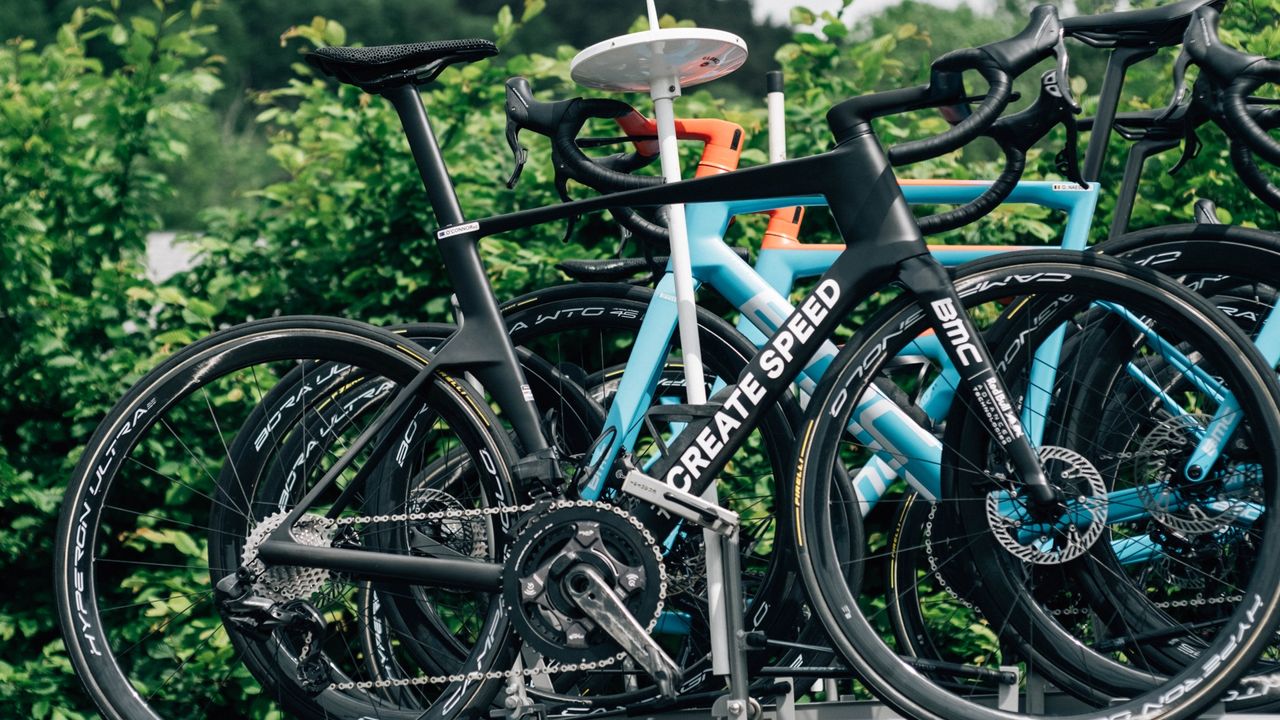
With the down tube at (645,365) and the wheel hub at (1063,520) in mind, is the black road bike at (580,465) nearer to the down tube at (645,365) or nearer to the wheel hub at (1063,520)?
the wheel hub at (1063,520)

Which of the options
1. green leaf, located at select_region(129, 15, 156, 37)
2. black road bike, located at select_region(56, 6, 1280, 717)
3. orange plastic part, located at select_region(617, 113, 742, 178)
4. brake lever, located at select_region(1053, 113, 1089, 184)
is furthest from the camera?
green leaf, located at select_region(129, 15, 156, 37)

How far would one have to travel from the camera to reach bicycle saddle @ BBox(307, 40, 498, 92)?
284 centimetres

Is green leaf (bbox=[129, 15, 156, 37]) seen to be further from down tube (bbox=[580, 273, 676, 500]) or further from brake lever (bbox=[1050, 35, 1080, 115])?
brake lever (bbox=[1050, 35, 1080, 115])

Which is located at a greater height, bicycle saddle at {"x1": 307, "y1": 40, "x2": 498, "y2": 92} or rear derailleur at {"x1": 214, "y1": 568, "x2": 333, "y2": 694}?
bicycle saddle at {"x1": 307, "y1": 40, "x2": 498, "y2": 92}

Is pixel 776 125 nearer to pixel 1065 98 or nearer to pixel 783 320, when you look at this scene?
pixel 783 320

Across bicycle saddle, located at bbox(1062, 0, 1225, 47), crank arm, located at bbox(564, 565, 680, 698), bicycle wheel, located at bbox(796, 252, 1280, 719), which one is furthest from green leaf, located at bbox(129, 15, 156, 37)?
bicycle saddle, located at bbox(1062, 0, 1225, 47)

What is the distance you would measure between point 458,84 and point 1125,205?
203cm

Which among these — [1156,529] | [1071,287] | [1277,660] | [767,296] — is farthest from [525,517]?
[1277,660]

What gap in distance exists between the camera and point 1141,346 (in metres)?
2.96

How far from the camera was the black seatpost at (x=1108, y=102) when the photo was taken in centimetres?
310

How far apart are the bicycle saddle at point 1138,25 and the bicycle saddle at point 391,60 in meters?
1.34

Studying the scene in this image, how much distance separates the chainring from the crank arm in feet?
0.10

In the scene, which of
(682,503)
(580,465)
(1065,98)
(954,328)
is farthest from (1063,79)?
(580,465)

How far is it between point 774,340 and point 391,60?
101 centimetres
